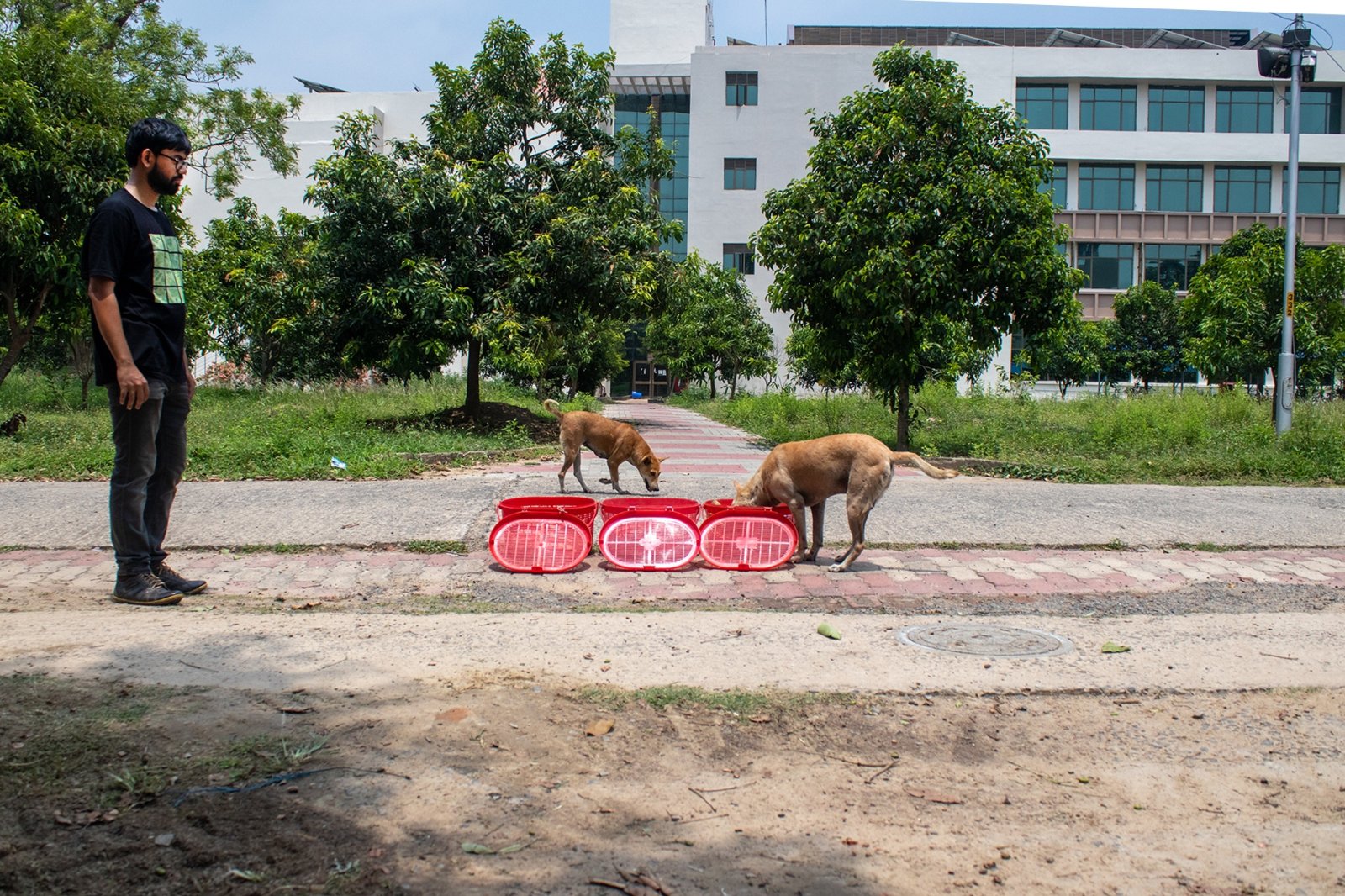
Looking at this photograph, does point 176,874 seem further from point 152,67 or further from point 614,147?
point 152,67

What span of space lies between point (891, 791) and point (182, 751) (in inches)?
86.0

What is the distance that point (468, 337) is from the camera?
53.5 ft

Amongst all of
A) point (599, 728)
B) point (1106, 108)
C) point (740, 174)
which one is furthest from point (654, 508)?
point (1106, 108)

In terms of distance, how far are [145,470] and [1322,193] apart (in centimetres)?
5979

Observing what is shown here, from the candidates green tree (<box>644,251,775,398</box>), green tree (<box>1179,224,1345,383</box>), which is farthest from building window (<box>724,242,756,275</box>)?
green tree (<box>1179,224,1345,383</box>)

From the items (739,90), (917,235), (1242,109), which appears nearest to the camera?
(917,235)

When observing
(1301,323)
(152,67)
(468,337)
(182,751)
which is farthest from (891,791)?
(152,67)

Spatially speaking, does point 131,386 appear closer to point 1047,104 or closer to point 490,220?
point 490,220

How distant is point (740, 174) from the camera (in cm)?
5088

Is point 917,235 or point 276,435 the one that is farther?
point 917,235

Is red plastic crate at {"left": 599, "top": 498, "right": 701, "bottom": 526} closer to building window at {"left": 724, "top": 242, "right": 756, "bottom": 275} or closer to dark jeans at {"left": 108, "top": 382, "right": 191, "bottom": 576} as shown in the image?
dark jeans at {"left": 108, "top": 382, "right": 191, "bottom": 576}

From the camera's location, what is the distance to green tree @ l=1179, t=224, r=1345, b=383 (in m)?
22.2

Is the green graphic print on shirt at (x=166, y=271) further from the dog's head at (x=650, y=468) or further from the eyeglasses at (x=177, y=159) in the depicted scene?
the dog's head at (x=650, y=468)

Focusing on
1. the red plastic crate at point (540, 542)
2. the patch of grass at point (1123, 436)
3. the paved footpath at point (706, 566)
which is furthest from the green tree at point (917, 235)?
the red plastic crate at point (540, 542)
